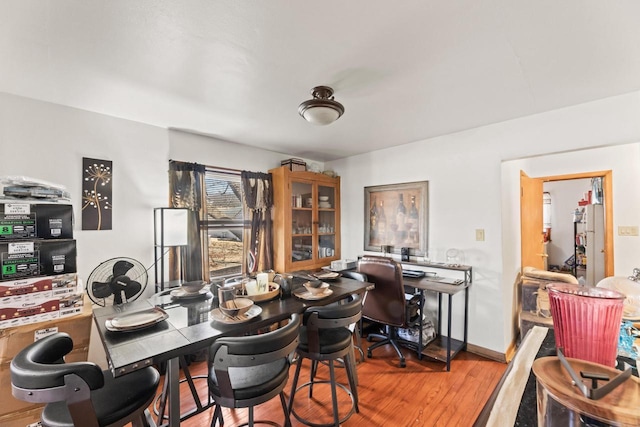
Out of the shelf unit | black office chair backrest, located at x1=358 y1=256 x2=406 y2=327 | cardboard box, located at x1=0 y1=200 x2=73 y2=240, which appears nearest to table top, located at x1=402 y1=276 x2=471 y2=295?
black office chair backrest, located at x1=358 y1=256 x2=406 y2=327

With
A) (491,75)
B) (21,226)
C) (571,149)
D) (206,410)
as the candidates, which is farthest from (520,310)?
(21,226)

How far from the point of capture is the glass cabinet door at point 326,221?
384cm

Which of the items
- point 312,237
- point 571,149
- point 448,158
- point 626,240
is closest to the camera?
point 571,149

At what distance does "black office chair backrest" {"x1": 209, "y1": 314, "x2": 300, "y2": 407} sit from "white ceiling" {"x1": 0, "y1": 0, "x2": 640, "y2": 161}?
1.44m

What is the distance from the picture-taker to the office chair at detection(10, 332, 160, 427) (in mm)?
943

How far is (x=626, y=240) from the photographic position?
344 cm

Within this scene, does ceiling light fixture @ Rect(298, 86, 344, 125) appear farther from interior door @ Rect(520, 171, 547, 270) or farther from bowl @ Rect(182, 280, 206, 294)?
interior door @ Rect(520, 171, 547, 270)

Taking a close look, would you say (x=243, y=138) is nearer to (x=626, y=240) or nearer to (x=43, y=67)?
(x=43, y=67)

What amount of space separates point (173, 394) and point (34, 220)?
4.59 feet

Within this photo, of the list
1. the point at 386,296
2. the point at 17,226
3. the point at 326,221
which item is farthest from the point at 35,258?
the point at 326,221

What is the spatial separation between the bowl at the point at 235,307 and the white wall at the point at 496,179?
2.34m

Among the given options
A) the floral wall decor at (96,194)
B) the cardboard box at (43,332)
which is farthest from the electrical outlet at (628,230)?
the floral wall decor at (96,194)

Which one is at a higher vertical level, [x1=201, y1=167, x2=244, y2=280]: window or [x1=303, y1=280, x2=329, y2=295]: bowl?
[x1=201, y1=167, x2=244, y2=280]: window

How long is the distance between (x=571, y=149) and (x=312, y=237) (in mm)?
Answer: 2772
